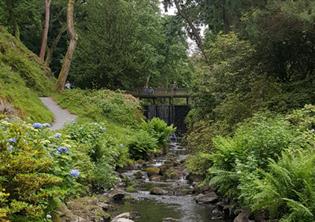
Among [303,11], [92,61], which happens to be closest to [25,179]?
[303,11]

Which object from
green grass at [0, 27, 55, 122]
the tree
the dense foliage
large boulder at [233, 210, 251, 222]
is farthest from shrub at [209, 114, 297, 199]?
the tree

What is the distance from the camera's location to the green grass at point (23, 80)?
58.4 ft

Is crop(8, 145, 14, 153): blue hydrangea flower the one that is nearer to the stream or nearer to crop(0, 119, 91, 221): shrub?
crop(0, 119, 91, 221): shrub

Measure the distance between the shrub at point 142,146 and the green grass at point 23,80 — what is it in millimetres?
3705

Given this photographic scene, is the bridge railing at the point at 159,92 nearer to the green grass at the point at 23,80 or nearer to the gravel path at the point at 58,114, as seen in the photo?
the green grass at the point at 23,80

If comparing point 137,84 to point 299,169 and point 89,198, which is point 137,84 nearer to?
point 89,198

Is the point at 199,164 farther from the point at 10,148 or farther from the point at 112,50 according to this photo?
the point at 112,50

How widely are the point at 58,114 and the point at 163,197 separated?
1023 cm

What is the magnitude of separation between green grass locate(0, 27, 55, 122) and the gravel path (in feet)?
1.37

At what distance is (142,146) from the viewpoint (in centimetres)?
2086

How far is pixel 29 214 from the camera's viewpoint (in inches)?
236

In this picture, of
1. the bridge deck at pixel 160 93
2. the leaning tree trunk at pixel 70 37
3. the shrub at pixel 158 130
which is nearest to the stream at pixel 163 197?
the shrub at pixel 158 130

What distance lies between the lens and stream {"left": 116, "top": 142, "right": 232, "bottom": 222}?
35.1ft

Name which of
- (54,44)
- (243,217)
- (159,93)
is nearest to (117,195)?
(243,217)
